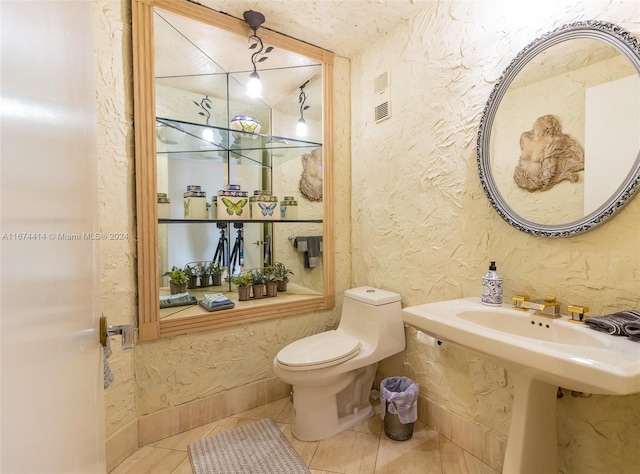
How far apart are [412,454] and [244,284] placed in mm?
1354

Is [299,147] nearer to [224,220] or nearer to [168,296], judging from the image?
[224,220]

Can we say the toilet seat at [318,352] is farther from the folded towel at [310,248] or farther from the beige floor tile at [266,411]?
the folded towel at [310,248]

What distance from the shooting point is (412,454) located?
151cm

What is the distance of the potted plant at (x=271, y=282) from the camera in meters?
2.16

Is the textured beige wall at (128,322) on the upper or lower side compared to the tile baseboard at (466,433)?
upper

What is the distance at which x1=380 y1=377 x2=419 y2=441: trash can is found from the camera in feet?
5.19

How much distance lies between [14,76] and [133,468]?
182 cm

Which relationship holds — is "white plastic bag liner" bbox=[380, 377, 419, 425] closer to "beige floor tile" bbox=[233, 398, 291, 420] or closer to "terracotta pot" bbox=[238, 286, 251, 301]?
"beige floor tile" bbox=[233, 398, 291, 420]

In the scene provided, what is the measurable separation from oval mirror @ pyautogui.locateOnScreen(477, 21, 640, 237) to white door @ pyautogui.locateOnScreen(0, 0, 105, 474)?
1458 millimetres

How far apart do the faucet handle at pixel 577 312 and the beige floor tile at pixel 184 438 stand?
5.98 ft

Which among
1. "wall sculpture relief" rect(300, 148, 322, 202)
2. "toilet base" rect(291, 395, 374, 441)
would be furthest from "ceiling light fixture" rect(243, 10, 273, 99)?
"toilet base" rect(291, 395, 374, 441)

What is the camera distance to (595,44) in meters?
1.07

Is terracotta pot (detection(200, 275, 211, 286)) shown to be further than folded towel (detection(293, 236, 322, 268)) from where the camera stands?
No

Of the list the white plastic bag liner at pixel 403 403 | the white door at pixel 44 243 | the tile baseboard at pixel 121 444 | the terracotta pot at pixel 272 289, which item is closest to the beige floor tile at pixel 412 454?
the white plastic bag liner at pixel 403 403
